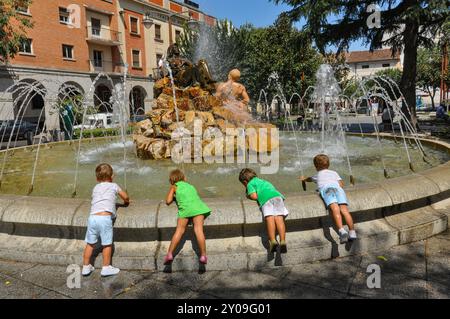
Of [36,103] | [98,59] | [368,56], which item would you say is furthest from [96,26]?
[368,56]

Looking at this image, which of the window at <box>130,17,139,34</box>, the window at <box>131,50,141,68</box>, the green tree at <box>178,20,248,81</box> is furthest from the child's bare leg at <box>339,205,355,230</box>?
the window at <box>130,17,139,34</box>

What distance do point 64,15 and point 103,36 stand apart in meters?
4.25

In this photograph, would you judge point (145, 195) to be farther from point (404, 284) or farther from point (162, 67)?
point (162, 67)

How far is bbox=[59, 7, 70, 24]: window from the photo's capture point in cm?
2964

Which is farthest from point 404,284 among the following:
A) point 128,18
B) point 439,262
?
point 128,18

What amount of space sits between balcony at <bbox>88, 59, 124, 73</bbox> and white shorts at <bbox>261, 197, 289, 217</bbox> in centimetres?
3212

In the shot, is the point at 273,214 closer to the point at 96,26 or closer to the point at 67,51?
the point at 67,51

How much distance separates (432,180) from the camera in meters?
4.51

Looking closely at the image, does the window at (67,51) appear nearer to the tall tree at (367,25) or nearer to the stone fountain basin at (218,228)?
the tall tree at (367,25)

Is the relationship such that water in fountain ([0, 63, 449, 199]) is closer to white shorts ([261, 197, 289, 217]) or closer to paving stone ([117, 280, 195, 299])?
white shorts ([261, 197, 289, 217])

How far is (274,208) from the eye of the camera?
3.64 metres

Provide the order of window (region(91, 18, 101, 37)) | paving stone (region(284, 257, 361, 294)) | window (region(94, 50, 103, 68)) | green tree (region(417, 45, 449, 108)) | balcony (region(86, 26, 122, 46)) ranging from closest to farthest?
paving stone (region(284, 257, 361, 294)), balcony (region(86, 26, 122, 46)), window (region(91, 18, 101, 37)), window (region(94, 50, 103, 68)), green tree (region(417, 45, 449, 108))

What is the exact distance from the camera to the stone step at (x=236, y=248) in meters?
3.67

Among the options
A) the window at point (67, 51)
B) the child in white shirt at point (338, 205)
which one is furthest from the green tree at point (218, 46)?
the child in white shirt at point (338, 205)
